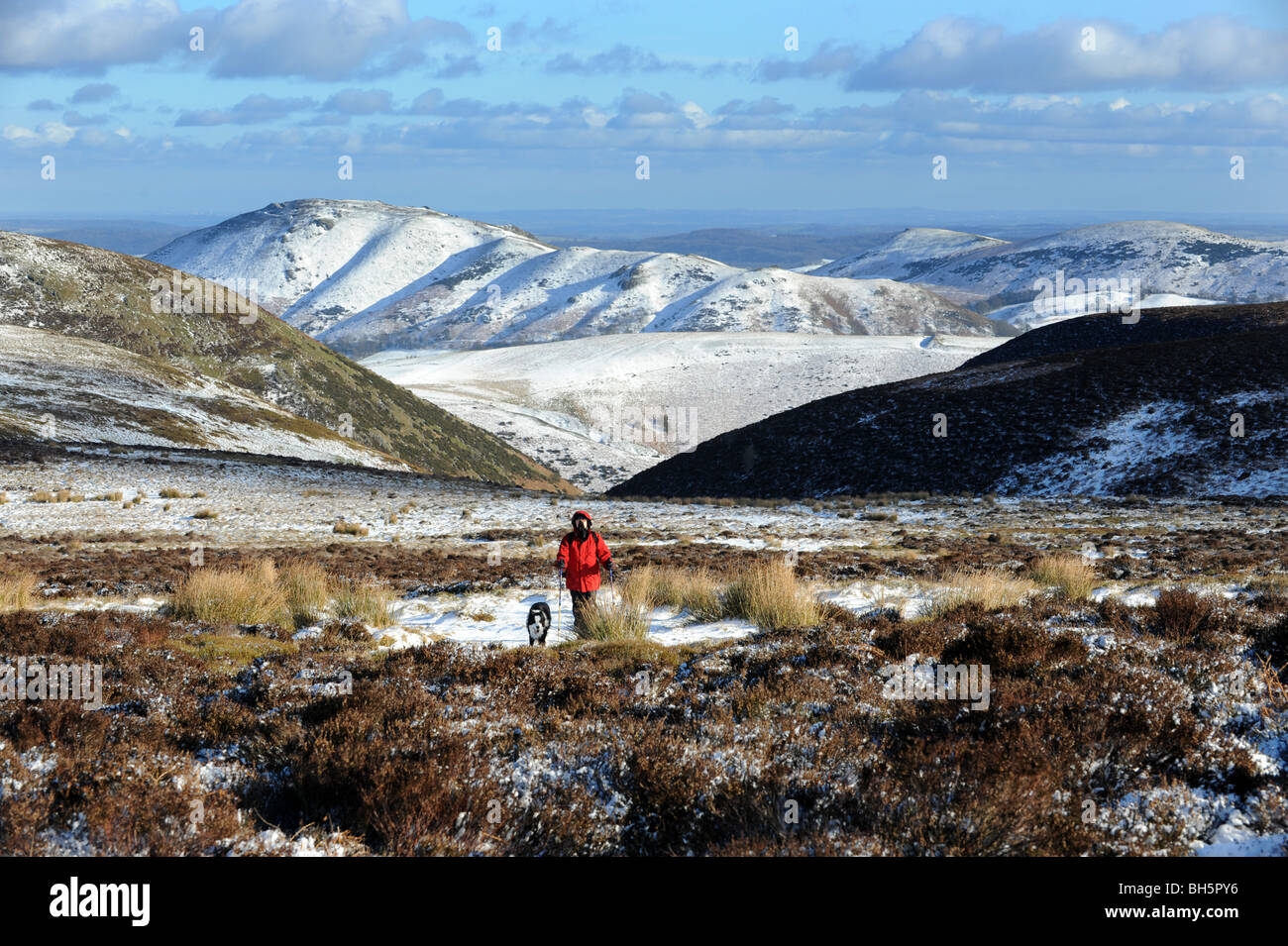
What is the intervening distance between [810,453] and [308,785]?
37.0 meters

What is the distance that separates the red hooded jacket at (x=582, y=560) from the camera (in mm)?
11242

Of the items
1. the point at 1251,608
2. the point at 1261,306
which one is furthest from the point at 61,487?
the point at 1261,306

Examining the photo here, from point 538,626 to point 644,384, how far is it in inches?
3409

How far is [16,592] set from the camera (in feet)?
41.1

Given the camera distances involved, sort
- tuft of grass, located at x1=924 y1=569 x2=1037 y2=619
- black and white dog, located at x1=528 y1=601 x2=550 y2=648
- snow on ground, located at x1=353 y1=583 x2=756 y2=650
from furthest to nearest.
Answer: tuft of grass, located at x1=924 y1=569 x2=1037 y2=619, snow on ground, located at x1=353 y1=583 x2=756 y2=650, black and white dog, located at x1=528 y1=601 x2=550 y2=648

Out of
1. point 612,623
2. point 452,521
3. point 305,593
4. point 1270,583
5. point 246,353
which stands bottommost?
point 452,521

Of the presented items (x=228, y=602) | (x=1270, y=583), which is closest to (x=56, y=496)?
(x=228, y=602)

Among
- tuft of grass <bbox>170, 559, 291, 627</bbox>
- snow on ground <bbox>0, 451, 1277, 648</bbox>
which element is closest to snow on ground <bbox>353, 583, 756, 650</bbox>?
snow on ground <bbox>0, 451, 1277, 648</bbox>

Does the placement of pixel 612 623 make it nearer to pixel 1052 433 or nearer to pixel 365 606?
pixel 365 606

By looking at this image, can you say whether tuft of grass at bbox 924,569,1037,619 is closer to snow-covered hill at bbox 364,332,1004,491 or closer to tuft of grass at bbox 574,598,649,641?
tuft of grass at bbox 574,598,649,641

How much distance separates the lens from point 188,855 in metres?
4.89

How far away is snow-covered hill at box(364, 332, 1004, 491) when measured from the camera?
81.8 m

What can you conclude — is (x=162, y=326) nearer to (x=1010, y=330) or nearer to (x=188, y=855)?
(x=188, y=855)

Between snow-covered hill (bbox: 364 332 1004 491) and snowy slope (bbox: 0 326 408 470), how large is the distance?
23.6 meters
